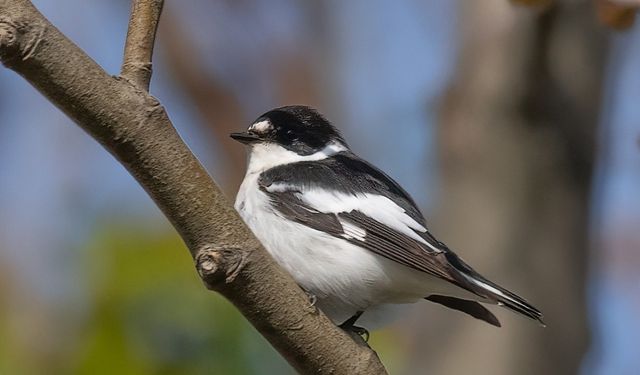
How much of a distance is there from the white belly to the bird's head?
1.61 feet

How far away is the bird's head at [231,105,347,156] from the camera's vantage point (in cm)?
340

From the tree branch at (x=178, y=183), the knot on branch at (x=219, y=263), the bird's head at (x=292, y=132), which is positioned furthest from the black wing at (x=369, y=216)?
the knot on branch at (x=219, y=263)

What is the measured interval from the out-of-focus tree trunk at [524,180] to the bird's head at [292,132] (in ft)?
4.90

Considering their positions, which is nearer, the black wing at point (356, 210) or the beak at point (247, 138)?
the black wing at point (356, 210)

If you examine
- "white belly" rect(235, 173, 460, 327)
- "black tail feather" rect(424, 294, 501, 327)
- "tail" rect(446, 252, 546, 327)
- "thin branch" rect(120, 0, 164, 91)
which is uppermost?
"thin branch" rect(120, 0, 164, 91)

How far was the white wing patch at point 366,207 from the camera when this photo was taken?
293 centimetres

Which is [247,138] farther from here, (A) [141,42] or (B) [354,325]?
(A) [141,42]

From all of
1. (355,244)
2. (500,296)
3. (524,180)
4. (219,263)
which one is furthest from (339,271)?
(524,180)

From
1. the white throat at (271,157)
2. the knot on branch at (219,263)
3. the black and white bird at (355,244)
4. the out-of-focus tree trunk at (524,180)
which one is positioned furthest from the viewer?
the out-of-focus tree trunk at (524,180)

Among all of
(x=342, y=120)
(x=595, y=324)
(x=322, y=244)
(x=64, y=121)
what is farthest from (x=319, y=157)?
(x=64, y=121)

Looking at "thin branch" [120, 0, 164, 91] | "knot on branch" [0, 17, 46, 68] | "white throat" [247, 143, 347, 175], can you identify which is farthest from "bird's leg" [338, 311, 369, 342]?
"knot on branch" [0, 17, 46, 68]

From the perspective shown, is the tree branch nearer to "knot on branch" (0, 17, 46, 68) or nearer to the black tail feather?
"knot on branch" (0, 17, 46, 68)

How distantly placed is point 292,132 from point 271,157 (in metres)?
0.12

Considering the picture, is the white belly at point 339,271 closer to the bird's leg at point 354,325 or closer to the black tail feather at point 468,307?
the bird's leg at point 354,325
